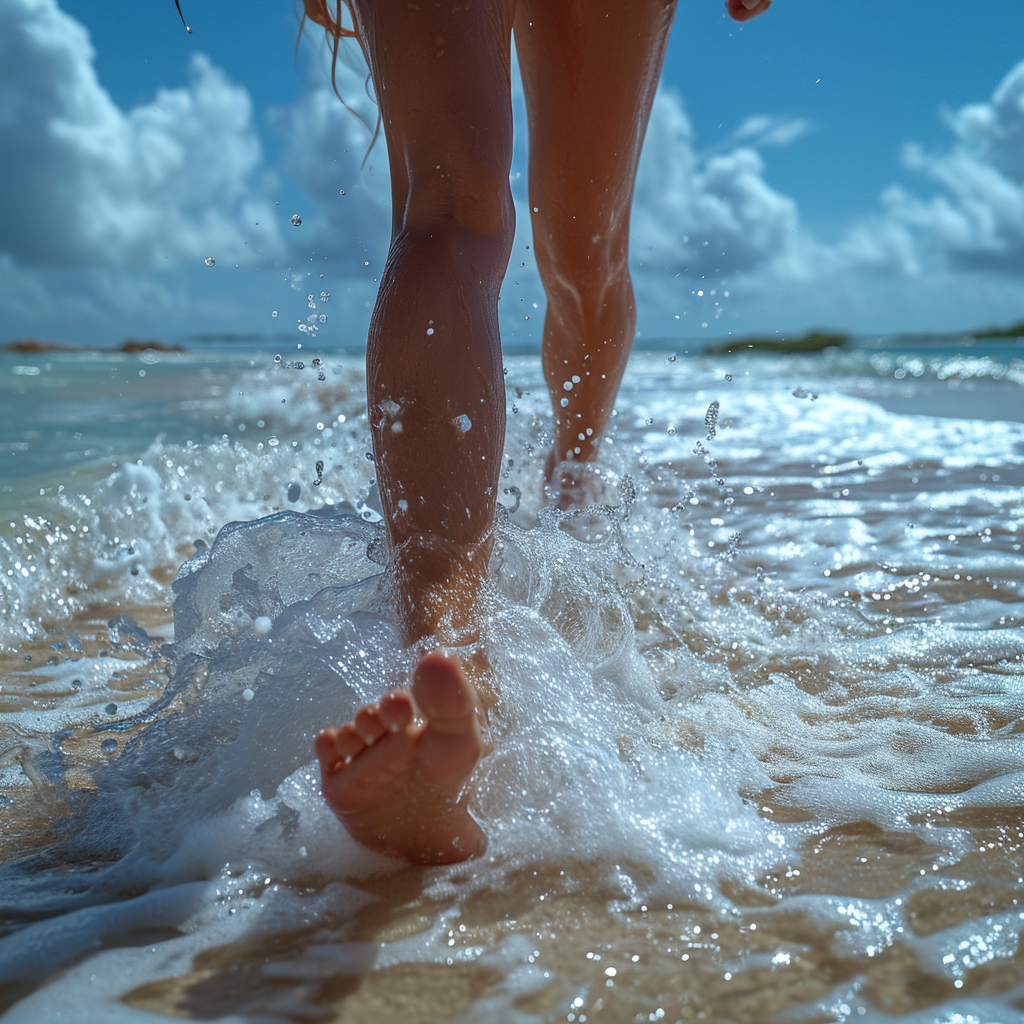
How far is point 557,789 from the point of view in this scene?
3.11 ft

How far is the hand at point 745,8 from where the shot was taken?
1.69 metres

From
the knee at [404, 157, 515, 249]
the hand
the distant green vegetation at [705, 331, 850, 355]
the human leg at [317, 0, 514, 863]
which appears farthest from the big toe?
the distant green vegetation at [705, 331, 850, 355]

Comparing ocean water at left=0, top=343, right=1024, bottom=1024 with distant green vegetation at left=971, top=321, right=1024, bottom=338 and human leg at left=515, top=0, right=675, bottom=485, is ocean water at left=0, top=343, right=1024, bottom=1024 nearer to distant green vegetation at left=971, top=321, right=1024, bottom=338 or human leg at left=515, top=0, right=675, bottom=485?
human leg at left=515, top=0, right=675, bottom=485

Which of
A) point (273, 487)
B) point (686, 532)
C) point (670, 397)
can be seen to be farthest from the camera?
point (670, 397)

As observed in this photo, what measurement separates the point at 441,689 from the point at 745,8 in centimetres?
154

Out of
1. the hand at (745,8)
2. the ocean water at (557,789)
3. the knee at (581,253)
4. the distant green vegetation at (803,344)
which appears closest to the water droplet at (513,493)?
the ocean water at (557,789)

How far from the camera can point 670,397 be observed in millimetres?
6355

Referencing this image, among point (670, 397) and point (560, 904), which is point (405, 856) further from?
point (670, 397)

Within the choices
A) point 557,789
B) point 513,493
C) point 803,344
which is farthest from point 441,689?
point 803,344

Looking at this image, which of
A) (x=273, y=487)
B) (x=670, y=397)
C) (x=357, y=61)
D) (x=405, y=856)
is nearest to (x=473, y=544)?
(x=405, y=856)

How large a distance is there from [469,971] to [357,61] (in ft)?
5.51

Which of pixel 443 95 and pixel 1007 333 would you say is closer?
pixel 443 95

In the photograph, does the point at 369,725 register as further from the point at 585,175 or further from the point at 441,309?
the point at 585,175

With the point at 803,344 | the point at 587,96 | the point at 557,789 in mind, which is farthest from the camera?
the point at 803,344
